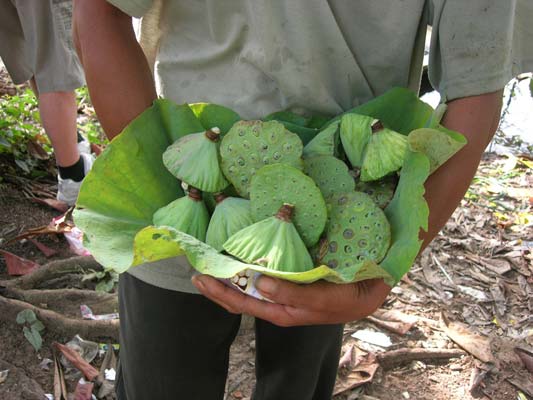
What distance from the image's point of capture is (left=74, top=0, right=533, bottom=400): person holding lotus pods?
1070 mm

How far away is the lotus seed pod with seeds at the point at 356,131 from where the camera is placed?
1052 mm

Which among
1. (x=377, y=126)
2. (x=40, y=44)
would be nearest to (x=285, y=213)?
(x=377, y=126)

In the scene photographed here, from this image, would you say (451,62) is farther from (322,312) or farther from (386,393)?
(386,393)

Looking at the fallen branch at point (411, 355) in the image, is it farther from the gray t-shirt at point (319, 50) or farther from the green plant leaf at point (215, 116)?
the green plant leaf at point (215, 116)

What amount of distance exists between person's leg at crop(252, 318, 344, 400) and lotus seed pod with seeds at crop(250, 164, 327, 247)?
0.45 meters

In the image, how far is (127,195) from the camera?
3.39 feet

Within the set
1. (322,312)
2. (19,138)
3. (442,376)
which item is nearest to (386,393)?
(442,376)

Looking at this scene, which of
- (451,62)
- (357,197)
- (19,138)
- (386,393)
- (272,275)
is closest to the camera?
(272,275)

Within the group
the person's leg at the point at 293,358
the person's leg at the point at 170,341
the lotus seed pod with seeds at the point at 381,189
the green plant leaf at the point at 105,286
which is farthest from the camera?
the green plant leaf at the point at 105,286

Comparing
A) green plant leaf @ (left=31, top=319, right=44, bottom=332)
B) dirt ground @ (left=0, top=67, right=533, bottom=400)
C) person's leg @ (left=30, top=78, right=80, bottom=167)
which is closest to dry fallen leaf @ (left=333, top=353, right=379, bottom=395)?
dirt ground @ (left=0, top=67, right=533, bottom=400)

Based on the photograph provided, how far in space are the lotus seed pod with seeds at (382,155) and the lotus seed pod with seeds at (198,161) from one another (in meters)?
0.27

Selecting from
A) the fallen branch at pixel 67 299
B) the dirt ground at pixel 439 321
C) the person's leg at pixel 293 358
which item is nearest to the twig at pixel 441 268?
the dirt ground at pixel 439 321

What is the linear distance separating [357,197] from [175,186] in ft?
1.20

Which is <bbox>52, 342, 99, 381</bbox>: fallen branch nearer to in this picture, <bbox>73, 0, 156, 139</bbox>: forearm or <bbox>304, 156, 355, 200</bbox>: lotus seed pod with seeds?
<bbox>73, 0, 156, 139</bbox>: forearm
